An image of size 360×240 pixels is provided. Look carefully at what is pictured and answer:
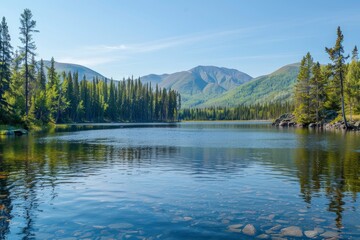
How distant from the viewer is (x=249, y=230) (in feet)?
37.6

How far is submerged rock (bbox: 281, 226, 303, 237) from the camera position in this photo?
433 inches

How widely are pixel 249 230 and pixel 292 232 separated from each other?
1400 mm

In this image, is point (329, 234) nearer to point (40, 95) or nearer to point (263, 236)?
point (263, 236)

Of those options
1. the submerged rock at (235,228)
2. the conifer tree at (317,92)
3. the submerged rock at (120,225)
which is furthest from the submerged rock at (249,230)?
the conifer tree at (317,92)

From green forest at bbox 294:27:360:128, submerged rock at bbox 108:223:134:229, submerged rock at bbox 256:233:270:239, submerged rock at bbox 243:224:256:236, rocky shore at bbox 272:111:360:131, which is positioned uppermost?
green forest at bbox 294:27:360:128

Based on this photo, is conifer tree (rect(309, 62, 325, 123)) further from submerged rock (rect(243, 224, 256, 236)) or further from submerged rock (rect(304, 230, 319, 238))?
submerged rock (rect(243, 224, 256, 236))

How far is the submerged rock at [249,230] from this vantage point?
1119 centimetres

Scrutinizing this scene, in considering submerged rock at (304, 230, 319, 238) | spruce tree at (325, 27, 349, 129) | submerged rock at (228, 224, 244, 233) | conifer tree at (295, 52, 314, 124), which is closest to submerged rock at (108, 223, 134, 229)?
submerged rock at (228, 224, 244, 233)

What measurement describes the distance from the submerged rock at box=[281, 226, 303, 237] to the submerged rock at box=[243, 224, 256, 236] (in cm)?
95

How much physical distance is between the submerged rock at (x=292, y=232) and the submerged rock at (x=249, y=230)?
0.95 meters

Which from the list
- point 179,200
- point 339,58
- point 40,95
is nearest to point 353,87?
point 339,58

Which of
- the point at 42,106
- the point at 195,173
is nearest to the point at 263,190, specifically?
the point at 195,173

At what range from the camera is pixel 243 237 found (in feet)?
35.5

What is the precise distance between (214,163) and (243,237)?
18.2m
